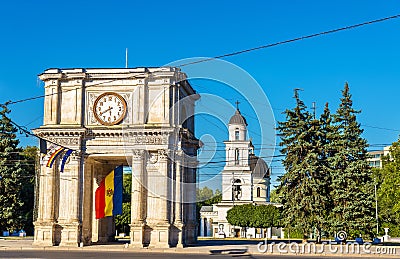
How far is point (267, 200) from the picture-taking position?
94625 millimetres

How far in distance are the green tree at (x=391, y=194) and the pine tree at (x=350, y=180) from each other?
847 centimetres

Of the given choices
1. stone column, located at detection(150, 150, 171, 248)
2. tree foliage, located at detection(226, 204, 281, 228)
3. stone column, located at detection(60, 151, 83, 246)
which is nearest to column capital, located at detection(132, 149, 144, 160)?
stone column, located at detection(150, 150, 171, 248)

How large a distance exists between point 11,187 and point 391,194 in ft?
120

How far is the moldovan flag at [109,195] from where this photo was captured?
4000 cm

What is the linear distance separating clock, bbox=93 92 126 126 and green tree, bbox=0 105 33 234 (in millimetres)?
17022

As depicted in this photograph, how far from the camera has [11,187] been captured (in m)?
54.4

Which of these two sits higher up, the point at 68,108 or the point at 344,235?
the point at 68,108

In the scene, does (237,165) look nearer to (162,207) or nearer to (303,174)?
(303,174)

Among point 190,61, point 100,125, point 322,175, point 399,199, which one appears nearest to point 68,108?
point 100,125

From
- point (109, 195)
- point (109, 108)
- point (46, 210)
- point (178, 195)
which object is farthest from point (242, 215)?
point (46, 210)

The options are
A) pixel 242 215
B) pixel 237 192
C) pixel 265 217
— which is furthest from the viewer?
pixel 237 192

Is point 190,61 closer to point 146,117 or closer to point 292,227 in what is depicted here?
point 146,117

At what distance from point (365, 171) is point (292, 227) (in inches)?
300

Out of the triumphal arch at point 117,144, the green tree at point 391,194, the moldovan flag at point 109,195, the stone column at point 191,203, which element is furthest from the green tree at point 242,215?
the moldovan flag at point 109,195
